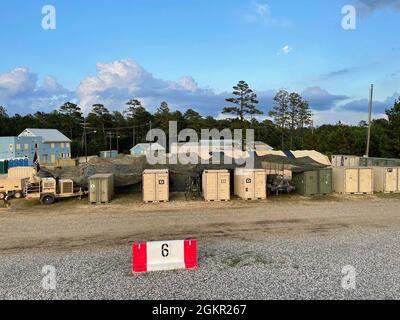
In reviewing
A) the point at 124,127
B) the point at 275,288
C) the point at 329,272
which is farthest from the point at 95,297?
the point at 124,127

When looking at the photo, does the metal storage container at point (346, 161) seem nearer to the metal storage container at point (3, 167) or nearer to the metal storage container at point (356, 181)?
the metal storage container at point (356, 181)

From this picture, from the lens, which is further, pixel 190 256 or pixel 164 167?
pixel 164 167

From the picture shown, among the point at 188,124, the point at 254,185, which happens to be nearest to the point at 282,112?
the point at 188,124

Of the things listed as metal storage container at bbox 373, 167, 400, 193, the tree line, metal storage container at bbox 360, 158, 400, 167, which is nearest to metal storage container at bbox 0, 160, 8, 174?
the tree line

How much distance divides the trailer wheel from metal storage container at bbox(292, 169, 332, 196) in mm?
15653

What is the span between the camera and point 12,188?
22.4m

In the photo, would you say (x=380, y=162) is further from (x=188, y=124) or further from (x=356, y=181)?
(x=188, y=124)

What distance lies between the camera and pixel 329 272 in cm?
866

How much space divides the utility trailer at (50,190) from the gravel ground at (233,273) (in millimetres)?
10265

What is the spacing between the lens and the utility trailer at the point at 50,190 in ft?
67.8

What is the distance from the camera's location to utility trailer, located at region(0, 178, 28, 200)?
2216 centimetres

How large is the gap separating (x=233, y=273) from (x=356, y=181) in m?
16.9

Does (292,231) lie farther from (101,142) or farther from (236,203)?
(101,142)

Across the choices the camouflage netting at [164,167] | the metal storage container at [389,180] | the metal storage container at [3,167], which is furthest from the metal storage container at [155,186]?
the metal storage container at [3,167]
